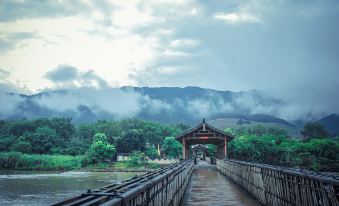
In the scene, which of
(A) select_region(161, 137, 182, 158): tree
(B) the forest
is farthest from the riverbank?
(A) select_region(161, 137, 182, 158): tree

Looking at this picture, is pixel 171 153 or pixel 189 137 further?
pixel 171 153

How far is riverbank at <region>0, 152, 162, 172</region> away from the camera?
5753 cm

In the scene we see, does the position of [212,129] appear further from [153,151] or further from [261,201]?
[153,151]

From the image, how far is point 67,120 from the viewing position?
4181 inches

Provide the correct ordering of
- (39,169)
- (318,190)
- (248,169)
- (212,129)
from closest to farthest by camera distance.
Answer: (318,190), (248,169), (212,129), (39,169)

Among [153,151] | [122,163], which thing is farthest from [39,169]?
[153,151]

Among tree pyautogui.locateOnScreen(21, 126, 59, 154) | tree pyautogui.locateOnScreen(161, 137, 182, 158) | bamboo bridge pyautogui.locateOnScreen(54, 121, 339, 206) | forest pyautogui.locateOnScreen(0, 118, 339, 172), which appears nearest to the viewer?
bamboo bridge pyautogui.locateOnScreen(54, 121, 339, 206)

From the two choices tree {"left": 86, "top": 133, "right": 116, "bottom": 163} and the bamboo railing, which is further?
tree {"left": 86, "top": 133, "right": 116, "bottom": 163}

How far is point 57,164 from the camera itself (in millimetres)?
59375

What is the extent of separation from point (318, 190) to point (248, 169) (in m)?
7.42

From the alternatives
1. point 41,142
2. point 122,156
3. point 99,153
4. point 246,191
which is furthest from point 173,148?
point 246,191

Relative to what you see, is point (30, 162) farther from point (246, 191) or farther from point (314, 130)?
point (314, 130)

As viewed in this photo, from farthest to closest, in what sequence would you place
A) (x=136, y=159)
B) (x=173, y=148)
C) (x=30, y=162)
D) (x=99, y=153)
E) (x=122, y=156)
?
(x=122, y=156) → (x=99, y=153) → (x=136, y=159) → (x=173, y=148) → (x=30, y=162)

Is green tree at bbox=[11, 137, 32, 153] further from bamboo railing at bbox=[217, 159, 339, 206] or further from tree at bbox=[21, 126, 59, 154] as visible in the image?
bamboo railing at bbox=[217, 159, 339, 206]
